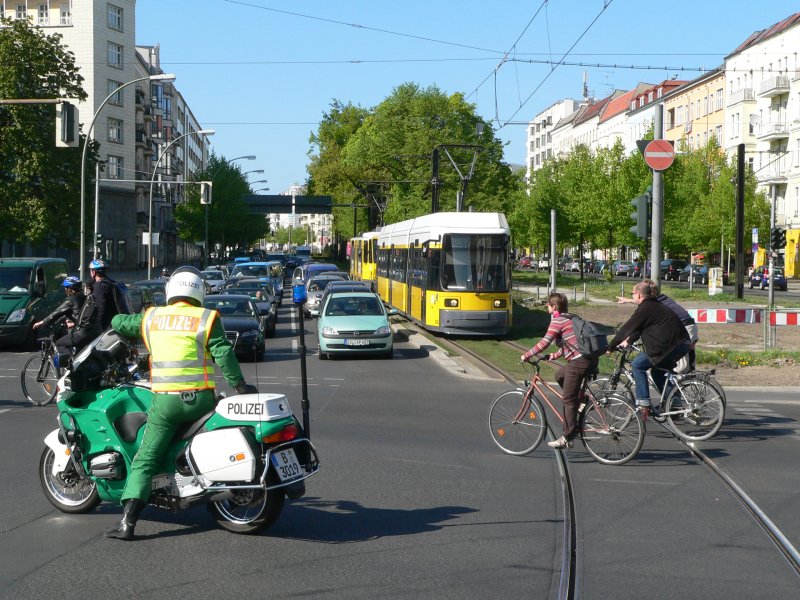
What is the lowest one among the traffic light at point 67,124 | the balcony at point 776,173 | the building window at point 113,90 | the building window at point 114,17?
the traffic light at point 67,124

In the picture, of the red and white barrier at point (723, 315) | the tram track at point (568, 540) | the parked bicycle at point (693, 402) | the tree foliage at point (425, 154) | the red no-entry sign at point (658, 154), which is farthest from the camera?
the tree foliage at point (425, 154)

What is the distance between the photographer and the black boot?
7109 millimetres

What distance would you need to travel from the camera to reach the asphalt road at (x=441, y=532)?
627cm

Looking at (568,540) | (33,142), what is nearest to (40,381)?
(568,540)

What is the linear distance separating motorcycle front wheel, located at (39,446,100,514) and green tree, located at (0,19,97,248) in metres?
38.0

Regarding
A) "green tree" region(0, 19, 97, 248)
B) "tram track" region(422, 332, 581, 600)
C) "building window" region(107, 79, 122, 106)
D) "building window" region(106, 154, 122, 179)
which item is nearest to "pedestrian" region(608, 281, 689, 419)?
"tram track" region(422, 332, 581, 600)

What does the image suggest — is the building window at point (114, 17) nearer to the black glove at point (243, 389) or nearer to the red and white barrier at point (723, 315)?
the red and white barrier at point (723, 315)

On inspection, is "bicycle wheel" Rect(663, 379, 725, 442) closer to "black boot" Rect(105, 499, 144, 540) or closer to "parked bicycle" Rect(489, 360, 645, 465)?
"parked bicycle" Rect(489, 360, 645, 465)

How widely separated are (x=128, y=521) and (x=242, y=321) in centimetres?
1622

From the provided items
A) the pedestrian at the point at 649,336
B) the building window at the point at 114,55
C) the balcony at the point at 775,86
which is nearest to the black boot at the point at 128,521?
the pedestrian at the point at 649,336

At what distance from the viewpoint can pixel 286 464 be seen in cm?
711

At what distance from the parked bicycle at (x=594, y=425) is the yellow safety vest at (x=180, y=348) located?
4613mm

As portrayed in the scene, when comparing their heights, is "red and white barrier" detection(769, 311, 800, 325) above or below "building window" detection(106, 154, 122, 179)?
below

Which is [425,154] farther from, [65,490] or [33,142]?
[65,490]
